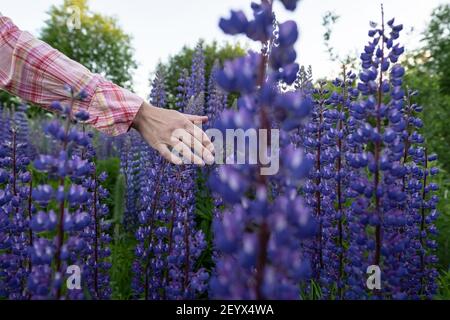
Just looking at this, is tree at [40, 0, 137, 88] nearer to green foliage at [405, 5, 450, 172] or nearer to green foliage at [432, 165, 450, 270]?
green foliage at [405, 5, 450, 172]

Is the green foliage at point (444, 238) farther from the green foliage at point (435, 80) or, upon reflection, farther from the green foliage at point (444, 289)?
the green foliage at point (435, 80)

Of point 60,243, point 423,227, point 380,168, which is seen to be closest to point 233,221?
point 60,243

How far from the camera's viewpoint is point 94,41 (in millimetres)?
29062

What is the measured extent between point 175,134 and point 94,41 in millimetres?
28653

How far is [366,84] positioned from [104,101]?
1293 millimetres

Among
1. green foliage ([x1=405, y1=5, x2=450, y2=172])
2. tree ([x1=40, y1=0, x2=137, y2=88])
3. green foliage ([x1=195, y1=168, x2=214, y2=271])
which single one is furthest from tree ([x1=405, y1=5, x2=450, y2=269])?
tree ([x1=40, y1=0, x2=137, y2=88])

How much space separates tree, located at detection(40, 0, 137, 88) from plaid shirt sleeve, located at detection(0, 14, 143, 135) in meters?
25.7

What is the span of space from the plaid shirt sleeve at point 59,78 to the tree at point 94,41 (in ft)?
84.2

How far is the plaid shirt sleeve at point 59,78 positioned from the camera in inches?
95.6

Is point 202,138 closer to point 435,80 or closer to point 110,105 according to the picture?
point 110,105

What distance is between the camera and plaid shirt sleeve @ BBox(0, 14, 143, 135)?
2.43 metres

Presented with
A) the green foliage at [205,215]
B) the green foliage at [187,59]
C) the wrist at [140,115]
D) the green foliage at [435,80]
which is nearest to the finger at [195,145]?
the wrist at [140,115]

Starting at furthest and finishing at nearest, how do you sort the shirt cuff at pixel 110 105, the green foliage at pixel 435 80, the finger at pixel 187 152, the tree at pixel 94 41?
1. the tree at pixel 94 41
2. the green foliage at pixel 435 80
3. the shirt cuff at pixel 110 105
4. the finger at pixel 187 152

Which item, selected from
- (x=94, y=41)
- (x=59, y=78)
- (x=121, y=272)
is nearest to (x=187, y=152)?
(x=59, y=78)
